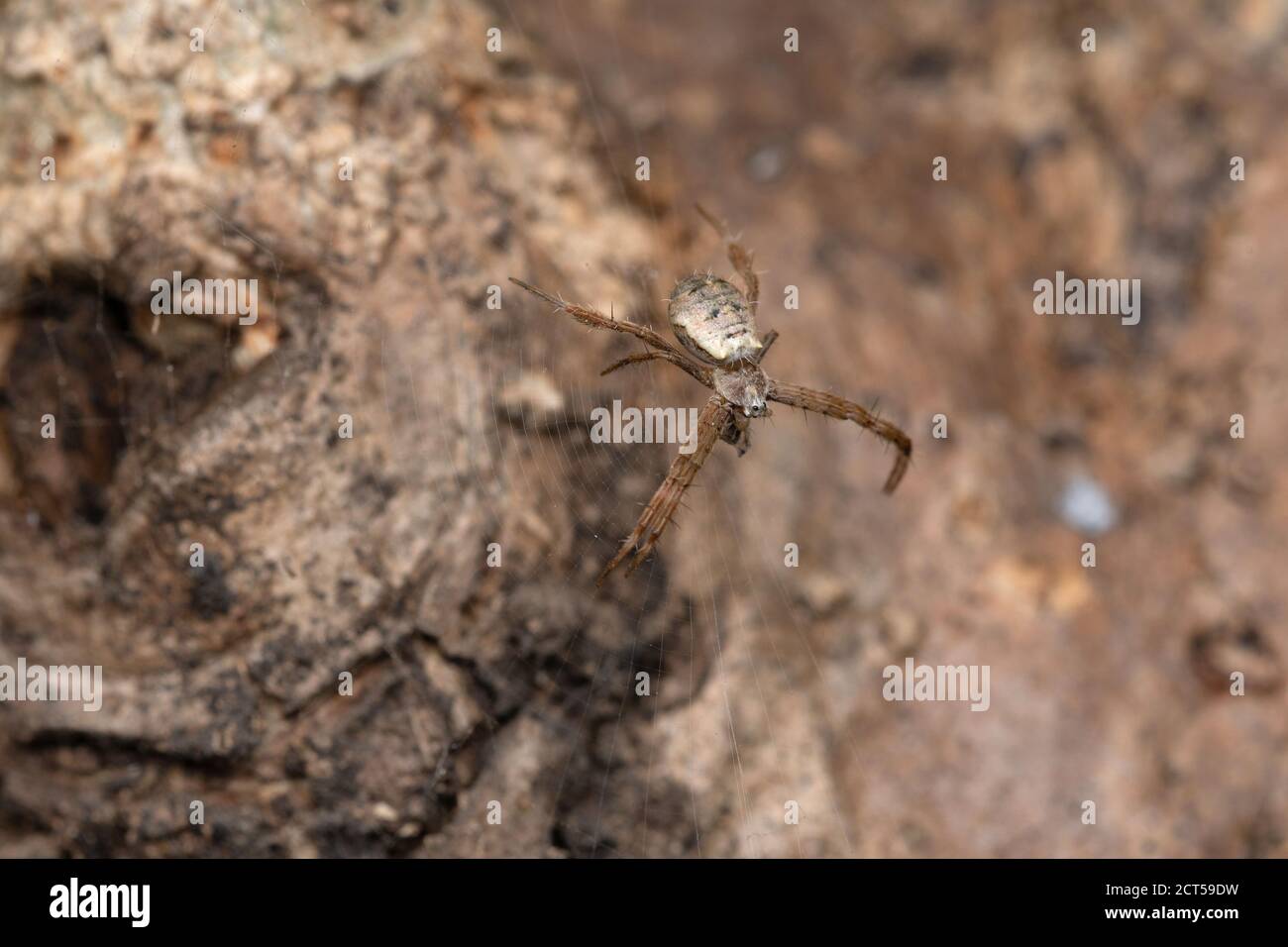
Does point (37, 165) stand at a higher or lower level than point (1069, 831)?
higher

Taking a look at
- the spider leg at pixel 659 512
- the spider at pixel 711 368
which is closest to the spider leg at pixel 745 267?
the spider at pixel 711 368

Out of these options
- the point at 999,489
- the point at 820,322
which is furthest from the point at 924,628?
the point at 820,322

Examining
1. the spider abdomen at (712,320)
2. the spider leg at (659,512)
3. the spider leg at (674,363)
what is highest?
the spider abdomen at (712,320)

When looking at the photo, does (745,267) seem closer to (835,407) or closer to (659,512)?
(835,407)

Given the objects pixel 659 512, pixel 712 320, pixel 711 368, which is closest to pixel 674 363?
pixel 711 368

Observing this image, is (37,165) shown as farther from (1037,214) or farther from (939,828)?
(1037,214)

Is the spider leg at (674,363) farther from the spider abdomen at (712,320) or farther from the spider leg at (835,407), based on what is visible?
the spider leg at (835,407)

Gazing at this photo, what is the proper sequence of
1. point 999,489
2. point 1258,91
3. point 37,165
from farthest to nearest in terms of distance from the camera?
1. point 1258,91
2. point 999,489
3. point 37,165
